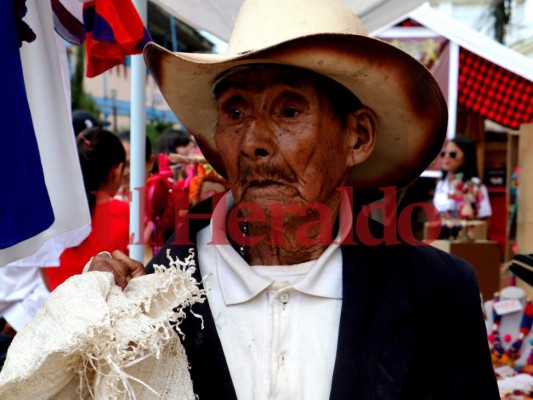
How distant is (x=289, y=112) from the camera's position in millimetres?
1639

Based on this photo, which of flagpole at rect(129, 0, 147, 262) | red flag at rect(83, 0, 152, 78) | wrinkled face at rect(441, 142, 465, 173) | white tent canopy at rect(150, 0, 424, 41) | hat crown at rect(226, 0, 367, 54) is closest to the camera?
hat crown at rect(226, 0, 367, 54)

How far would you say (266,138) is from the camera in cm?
162

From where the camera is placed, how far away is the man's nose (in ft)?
5.26

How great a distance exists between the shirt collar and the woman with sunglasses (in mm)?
4220

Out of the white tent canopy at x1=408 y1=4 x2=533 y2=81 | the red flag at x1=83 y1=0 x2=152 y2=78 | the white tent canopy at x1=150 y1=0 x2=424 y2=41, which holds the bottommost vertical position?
the red flag at x1=83 y1=0 x2=152 y2=78

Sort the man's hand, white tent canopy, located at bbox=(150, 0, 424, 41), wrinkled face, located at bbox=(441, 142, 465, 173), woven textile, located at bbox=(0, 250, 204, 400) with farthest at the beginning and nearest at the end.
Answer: wrinkled face, located at bbox=(441, 142, 465, 173)
white tent canopy, located at bbox=(150, 0, 424, 41)
the man's hand
woven textile, located at bbox=(0, 250, 204, 400)

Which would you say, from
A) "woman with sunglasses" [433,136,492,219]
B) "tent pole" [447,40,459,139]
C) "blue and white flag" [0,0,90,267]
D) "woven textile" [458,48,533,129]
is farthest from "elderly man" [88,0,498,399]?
"woven textile" [458,48,533,129]

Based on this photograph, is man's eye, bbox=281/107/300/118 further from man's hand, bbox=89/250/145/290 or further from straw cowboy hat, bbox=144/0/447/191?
man's hand, bbox=89/250/145/290

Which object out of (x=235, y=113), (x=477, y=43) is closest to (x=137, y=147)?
(x=235, y=113)

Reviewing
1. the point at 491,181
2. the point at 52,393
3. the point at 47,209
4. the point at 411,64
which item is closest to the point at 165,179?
the point at 47,209

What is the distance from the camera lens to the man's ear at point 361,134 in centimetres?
179

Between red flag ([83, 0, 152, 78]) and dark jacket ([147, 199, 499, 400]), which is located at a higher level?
red flag ([83, 0, 152, 78])

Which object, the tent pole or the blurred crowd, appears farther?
the tent pole

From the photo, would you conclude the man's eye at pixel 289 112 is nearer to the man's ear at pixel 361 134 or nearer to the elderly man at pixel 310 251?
the elderly man at pixel 310 251
